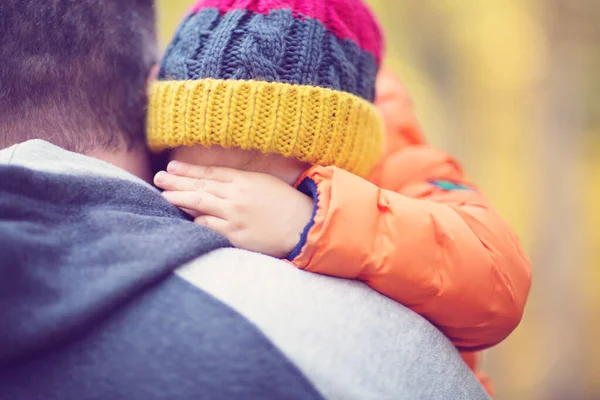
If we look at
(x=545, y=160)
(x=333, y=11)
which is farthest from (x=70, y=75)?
(x=545, y=160)

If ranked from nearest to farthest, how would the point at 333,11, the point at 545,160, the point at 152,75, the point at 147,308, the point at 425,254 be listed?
1. the point at 147,308
2. the point at 425,254
3. the point at 333,11
4. the point at 152,75
5. the point at 545,160

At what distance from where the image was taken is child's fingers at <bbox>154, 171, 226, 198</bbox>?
3.26 ft

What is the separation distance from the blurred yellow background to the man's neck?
2.40 metres

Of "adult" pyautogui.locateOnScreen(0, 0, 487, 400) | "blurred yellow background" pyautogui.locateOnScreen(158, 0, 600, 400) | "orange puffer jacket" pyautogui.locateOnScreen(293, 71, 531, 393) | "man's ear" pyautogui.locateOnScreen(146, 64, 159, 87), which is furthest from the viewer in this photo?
"blurred yellow background" pyautogui.locateOnScreen(158, 0, 600, 400)

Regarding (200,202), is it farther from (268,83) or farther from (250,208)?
(268,83)

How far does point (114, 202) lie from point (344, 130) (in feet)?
1.50

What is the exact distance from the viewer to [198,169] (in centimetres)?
103

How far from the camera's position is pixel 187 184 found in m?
1.02

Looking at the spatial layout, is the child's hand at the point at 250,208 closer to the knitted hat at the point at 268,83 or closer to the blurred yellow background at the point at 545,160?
the knitted hat at the point at 268,83

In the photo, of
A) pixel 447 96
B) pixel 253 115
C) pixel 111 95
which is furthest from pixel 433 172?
pixel 447 96

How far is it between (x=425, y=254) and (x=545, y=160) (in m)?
3.04

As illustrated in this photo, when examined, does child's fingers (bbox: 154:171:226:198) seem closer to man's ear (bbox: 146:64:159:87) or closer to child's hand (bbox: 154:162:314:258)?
child's hand (bbox: 154:162:314:258)

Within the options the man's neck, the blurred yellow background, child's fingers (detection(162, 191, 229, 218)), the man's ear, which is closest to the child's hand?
child's fingers (detection(162, 191, 229, 218))

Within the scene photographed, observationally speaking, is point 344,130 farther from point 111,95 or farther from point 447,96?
point 447,96
